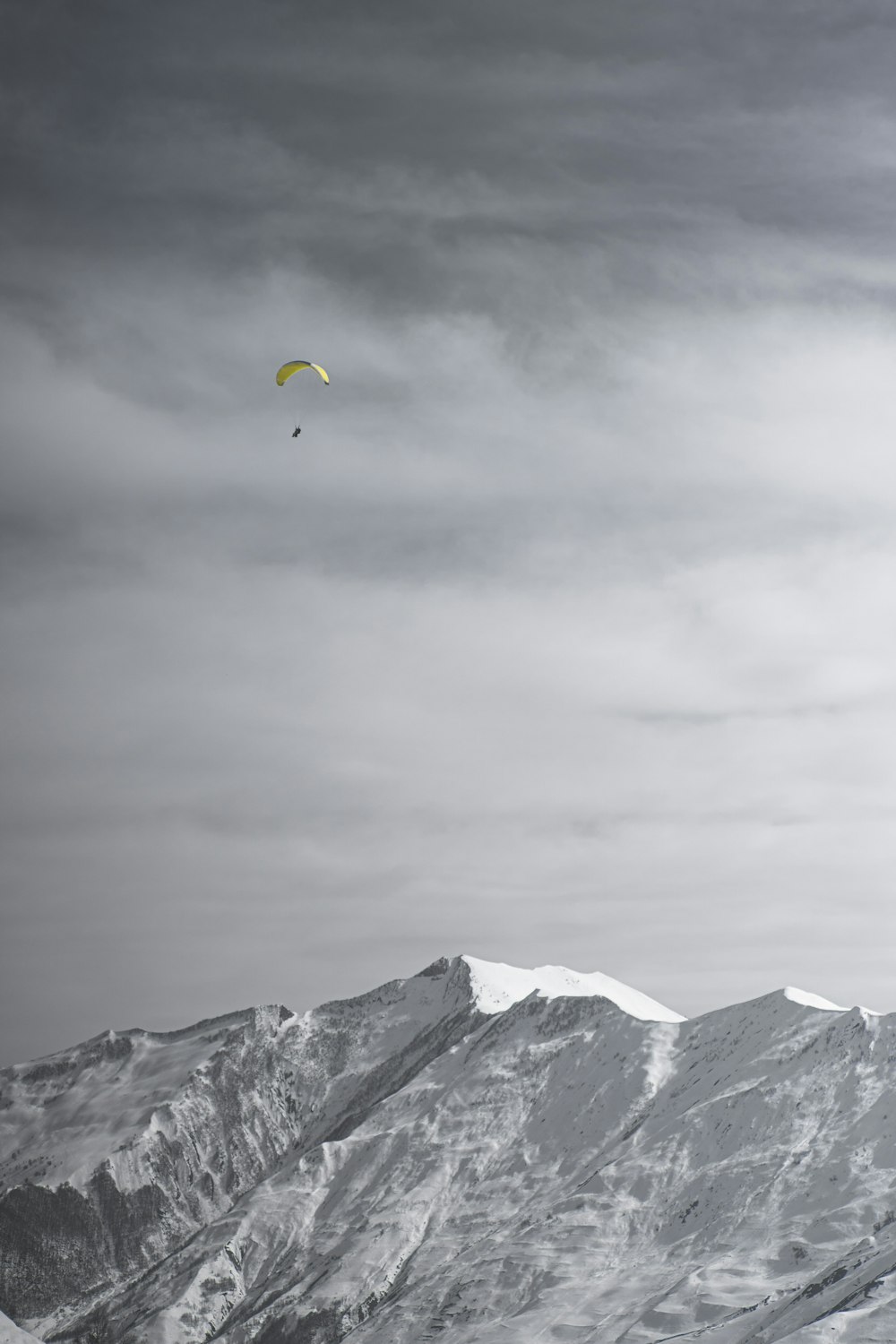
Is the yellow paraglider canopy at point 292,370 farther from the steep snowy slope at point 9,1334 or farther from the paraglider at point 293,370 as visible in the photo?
the steep snowy slope at point 9,1334

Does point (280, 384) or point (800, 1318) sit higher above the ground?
point (280, 384)

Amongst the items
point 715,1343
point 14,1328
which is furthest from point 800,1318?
point 14,1328

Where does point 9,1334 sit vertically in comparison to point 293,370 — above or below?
below

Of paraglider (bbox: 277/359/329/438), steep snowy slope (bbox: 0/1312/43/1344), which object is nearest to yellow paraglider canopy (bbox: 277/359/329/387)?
paraglider (bbox: 277/359/329/438)

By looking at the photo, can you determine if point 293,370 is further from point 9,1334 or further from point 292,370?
point 9,1334

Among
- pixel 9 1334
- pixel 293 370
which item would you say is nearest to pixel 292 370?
pixel 293 370

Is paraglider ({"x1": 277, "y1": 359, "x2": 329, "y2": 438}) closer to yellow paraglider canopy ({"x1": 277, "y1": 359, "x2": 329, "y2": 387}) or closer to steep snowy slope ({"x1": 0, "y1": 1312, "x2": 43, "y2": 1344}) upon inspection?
yellow paraglider canopy ({"x1": 277, "y1": 359, "x2": 329, "y2": 387})

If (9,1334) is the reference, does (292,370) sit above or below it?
above

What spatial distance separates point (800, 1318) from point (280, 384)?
142099 millimetres

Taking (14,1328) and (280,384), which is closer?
(280,384)

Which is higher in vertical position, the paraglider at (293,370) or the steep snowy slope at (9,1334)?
the paraglider at (293,370)

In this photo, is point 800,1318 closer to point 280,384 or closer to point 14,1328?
point 14,1328

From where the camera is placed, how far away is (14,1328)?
654ft

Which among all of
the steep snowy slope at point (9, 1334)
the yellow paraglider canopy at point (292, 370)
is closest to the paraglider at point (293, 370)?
the yellow paraglider canopy at point (292, 370)
